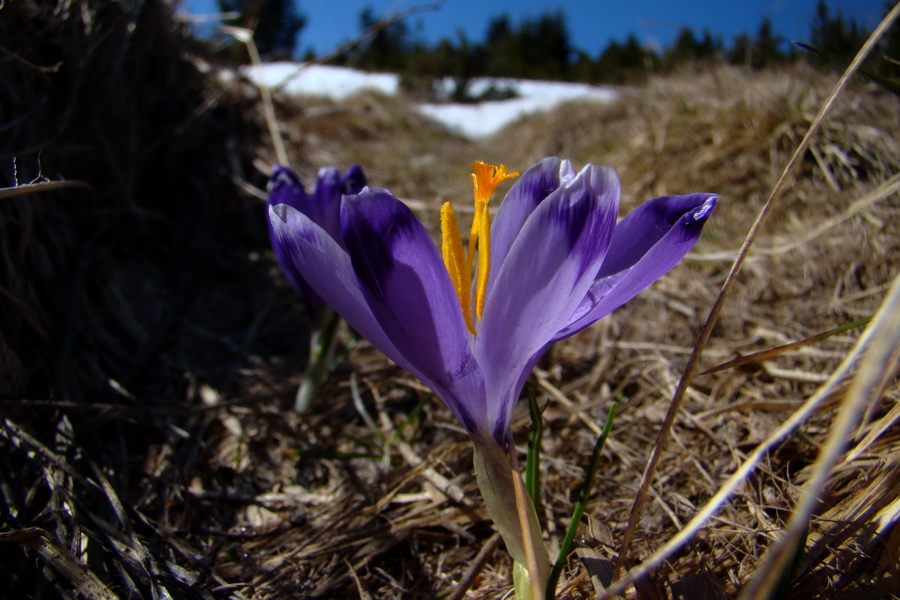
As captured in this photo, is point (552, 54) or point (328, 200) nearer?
point (328, 200)

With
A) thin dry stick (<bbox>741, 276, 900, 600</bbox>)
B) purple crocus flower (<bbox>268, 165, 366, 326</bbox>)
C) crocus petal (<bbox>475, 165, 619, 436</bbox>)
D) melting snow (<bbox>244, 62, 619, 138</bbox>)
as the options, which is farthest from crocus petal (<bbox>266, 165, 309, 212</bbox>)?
melting snow (<bbox>244, 62, 619, 138</bbox>)

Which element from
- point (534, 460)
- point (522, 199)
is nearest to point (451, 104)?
point (522, 199)

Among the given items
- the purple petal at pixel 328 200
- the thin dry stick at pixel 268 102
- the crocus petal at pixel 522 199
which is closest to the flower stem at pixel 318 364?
the purple petal at pixel 328 200

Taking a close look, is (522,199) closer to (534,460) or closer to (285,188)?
(534,460)

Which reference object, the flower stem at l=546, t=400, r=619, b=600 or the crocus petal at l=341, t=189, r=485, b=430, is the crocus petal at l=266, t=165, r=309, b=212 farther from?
the flower stem at l=546, t=400, r=619, b=600

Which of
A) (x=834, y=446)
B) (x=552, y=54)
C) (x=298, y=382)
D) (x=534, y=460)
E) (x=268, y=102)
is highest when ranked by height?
(x=552, y=54)

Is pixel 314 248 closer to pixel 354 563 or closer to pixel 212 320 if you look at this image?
pixel 354 563

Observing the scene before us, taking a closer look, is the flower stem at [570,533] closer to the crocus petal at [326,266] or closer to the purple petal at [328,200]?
the crocus petal at [326,266]
